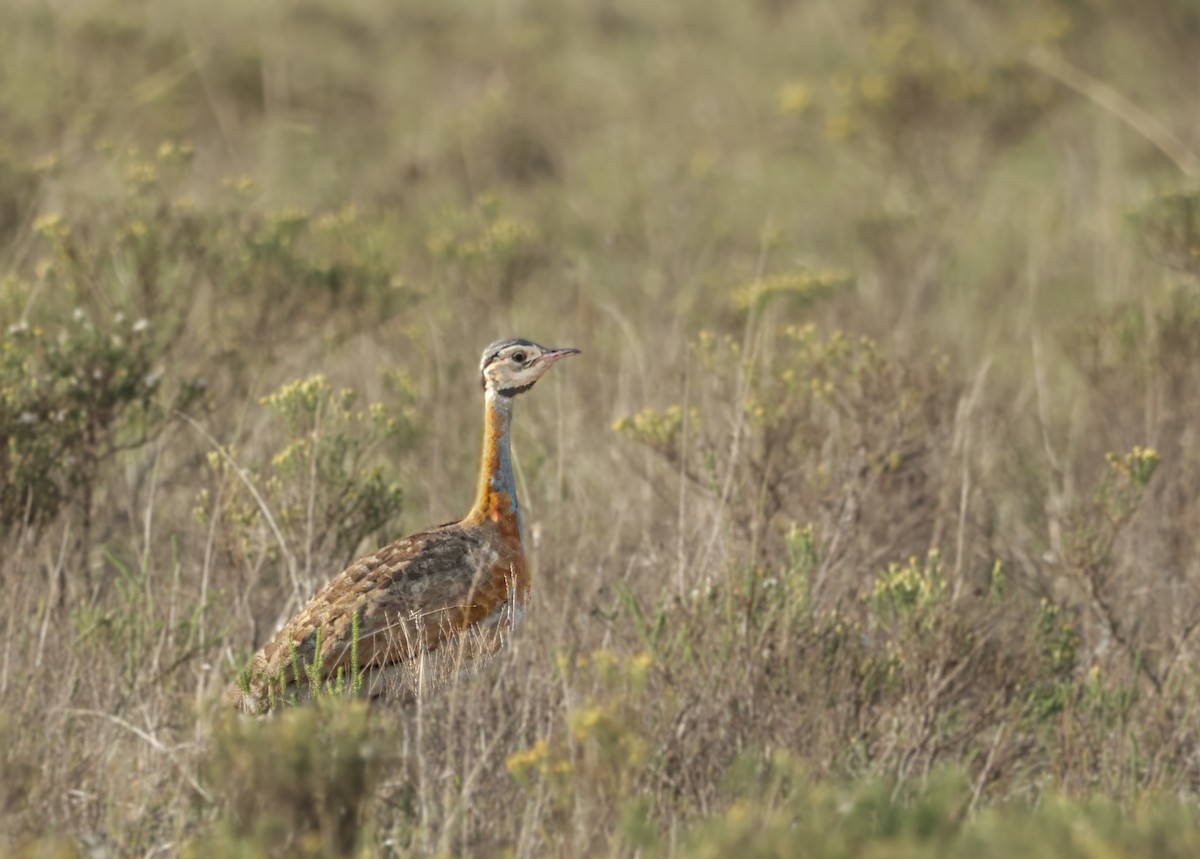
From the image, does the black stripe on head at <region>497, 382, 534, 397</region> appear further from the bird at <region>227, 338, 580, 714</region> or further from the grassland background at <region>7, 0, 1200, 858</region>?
the grassland background at <region>7, 0, 1200, 858</region>

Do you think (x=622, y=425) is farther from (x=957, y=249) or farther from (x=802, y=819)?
(x=957, y=249)

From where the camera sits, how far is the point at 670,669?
481 cm

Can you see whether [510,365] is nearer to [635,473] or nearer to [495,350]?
[495,350]

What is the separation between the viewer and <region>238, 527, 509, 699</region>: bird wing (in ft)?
15.0

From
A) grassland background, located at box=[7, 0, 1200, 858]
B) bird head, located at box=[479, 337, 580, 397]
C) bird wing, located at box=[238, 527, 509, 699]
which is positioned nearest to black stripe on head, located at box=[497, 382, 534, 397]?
bird head, located at box=[479, 337, 580, 397]

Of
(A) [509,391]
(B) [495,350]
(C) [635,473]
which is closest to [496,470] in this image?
(A) [509,391]

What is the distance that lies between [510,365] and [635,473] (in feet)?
5.20

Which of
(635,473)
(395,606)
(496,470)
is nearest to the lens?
(395,606)

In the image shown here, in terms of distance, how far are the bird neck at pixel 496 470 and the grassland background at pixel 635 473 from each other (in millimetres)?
407

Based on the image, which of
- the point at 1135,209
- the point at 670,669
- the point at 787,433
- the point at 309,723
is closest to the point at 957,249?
the point at 1135,209

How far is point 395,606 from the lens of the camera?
4648mm

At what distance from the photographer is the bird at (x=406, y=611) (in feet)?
14.9

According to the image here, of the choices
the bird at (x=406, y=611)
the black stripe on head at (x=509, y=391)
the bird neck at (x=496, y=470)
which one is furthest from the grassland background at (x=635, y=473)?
the black stripe on head at (x=509, y=391)

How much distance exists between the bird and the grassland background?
20 centimetres
